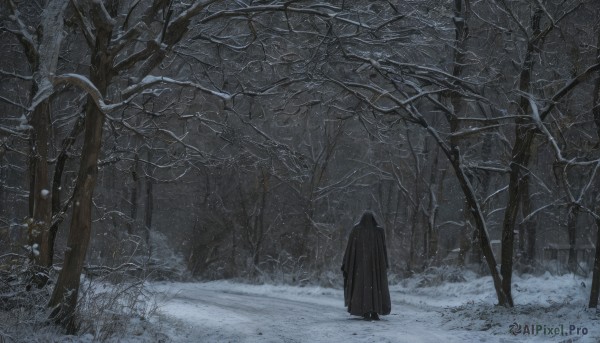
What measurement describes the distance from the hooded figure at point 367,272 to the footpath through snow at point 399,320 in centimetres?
31

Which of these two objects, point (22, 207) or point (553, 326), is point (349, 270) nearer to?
point (553, 326)

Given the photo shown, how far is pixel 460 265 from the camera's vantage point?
23.7m

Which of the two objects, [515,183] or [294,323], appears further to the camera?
[515,183]

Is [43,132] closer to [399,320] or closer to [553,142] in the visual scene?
[399,320]

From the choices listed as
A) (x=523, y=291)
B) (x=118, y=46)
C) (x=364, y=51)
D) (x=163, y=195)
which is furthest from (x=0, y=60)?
(x=163, y=195)

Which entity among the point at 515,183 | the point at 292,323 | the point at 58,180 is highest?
the point at 515,183

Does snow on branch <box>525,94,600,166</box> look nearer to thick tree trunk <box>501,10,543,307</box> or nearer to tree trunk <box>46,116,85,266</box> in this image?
thick tree trunk <box>501,10,543,307</box>

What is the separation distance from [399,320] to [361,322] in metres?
1.03

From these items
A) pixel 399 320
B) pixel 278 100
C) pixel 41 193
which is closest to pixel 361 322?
pixel 399 320

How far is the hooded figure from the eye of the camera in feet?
42.2

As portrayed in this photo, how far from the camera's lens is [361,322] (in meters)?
12.3

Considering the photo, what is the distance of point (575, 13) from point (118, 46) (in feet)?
30.1

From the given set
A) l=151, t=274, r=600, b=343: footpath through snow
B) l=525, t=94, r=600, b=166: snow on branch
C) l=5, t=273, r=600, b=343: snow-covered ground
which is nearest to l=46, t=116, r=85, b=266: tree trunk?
l=5, t=273, r=600, b=343: snow-covered ground

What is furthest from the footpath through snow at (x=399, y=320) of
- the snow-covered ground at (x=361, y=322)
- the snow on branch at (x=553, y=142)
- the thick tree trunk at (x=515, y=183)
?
the snow on branch at (x=553, y=142)
